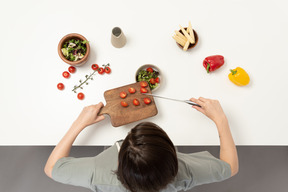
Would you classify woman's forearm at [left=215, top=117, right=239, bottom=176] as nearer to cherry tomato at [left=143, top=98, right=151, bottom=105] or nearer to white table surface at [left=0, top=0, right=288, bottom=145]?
white table surface at [left=0, top=0, right=288, bottom=145]

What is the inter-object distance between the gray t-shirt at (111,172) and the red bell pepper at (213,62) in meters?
0.45

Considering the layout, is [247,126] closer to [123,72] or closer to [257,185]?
[123,72]

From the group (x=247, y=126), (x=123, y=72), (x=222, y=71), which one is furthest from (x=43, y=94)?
(x=247, y=126)

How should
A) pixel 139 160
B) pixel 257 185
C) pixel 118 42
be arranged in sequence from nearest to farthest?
pixel 139 160
pixel 118 42
pixel 257 185

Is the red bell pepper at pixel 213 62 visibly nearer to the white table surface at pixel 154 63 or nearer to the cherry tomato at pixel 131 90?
the white table surface at pixel 154 63

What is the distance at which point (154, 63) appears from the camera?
110 cm

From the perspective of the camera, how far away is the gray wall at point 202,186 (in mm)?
1637

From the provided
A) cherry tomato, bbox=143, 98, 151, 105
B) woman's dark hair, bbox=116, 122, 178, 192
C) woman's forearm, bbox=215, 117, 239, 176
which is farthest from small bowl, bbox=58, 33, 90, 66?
woman's forearm, bbox=215, 117, 239, 176

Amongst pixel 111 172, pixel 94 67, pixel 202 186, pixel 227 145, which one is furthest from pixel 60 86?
pixel 202 186

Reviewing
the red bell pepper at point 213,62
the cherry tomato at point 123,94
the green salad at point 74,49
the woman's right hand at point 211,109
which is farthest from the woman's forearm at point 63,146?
the red bell pepper at point 213,62

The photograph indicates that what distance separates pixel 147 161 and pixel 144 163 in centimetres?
1

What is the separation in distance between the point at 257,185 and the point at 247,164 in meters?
0.18

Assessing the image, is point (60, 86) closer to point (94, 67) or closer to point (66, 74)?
point (66, 74)

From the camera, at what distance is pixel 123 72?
3.56 ft
